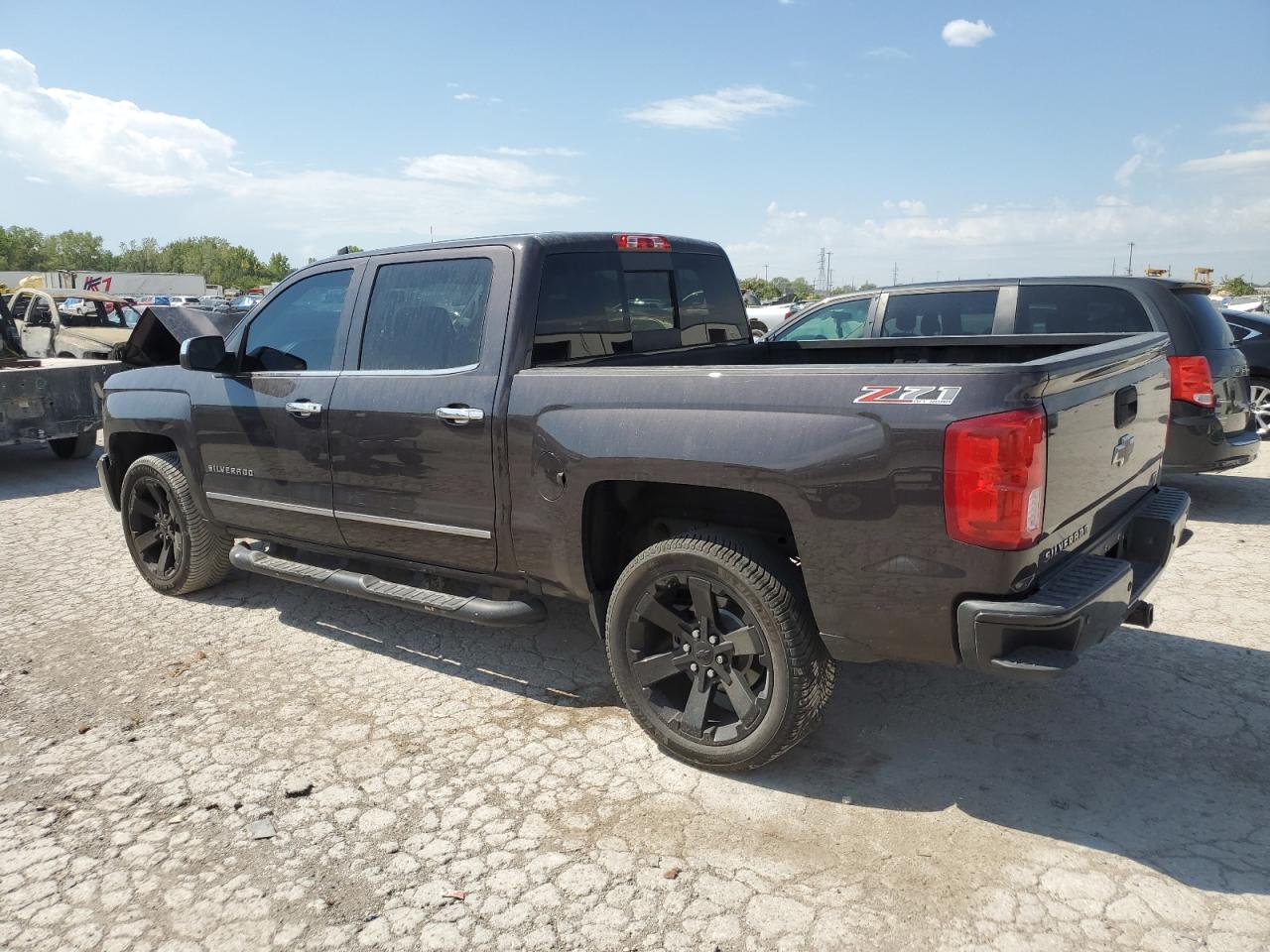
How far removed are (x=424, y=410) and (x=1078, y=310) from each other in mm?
5083

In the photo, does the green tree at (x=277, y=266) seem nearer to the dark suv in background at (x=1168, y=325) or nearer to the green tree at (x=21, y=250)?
the green tree at (x=21, y=250)

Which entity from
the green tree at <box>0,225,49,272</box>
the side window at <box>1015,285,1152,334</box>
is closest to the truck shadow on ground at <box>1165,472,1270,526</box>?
the side window at <box>1015,285,1152,334</box>

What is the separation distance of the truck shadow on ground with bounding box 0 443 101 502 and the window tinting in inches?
255

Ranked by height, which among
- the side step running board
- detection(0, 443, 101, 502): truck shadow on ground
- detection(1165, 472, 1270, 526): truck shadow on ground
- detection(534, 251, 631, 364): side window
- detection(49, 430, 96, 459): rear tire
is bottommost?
detection(1165, 472, 1270, 526): truck shadow on ground

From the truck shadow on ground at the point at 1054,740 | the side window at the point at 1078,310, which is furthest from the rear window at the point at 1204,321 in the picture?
the truck shadow on ground at the point at 1054,740

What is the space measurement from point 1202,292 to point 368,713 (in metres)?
6.58

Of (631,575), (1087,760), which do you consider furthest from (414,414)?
(1087,760)

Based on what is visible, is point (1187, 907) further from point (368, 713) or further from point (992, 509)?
point (368, 713)

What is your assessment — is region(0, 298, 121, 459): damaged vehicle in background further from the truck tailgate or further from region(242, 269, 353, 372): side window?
the truck tailgate

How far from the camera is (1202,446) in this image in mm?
6695

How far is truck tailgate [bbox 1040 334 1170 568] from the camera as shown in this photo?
2.73 m

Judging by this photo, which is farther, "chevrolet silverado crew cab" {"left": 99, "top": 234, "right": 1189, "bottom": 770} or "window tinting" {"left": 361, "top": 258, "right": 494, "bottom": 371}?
"window tinting" {"left": 361, "top": 258, "right": 494, "bottom": 371}

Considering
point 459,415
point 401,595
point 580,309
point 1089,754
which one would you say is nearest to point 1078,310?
point 1089,754

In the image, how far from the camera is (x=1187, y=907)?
2549 mm
